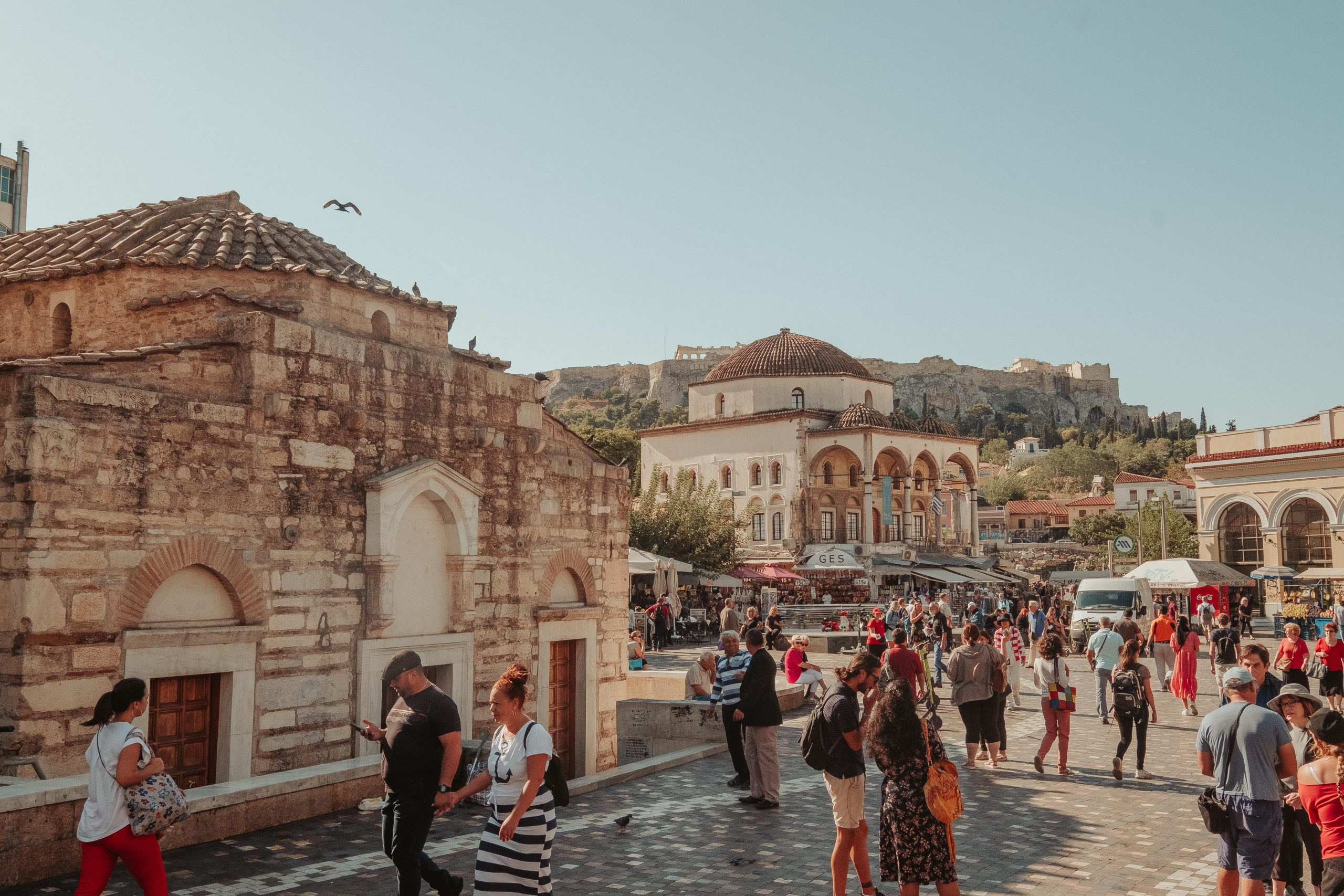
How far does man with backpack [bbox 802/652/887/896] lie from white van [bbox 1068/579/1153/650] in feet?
66.2

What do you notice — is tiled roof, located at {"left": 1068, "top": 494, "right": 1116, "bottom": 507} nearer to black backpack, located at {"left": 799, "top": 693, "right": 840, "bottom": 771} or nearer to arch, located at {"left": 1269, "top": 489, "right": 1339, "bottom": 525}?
arch, located at {"left": 1269, "top": 489, "right": 1339, "bottom": 525}

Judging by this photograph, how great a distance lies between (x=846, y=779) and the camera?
6938 millimetres

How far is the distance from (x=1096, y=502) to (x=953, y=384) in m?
48.9

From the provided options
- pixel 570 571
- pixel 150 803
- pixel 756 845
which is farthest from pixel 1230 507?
pixel 150 803

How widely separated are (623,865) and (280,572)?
174 inches

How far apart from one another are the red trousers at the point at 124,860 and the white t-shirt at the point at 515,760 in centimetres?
185

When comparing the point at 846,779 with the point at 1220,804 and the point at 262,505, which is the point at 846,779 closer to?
the point at 1220,804

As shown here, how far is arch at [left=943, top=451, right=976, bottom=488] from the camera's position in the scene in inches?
2035

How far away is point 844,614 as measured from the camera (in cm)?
3111

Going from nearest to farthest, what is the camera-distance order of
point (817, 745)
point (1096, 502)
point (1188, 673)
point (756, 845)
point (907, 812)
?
point (907, 812)
point (817, 745)
point (756, 845)
point (1188, 673)
point (1096, 502)

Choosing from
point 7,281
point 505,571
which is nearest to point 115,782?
point 505,571

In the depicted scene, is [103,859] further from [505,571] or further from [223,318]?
[505,571]

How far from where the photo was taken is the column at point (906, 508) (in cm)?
4928

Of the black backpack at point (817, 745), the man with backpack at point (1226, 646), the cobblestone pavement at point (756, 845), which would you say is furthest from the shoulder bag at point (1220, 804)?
the man with backpack at point (1226, 646)
